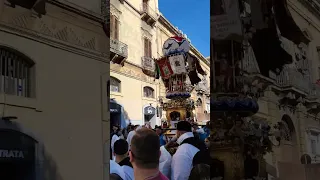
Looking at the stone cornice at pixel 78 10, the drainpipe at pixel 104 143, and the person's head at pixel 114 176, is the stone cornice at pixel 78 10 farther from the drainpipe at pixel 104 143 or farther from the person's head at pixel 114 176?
the person's head at pixel 114 176

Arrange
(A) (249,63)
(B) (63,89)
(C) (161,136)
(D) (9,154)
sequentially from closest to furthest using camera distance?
(D) (9,154) → (B) (63,89) → (C) (161,136) → (A) (249,63)

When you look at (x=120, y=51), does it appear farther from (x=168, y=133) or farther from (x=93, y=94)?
(x=168, y=133)

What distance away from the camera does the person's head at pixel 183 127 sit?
0.83m

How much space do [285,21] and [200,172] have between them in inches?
20.1

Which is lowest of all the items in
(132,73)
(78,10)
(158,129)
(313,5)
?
(158,129)

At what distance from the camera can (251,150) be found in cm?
91

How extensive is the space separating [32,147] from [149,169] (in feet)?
0.76

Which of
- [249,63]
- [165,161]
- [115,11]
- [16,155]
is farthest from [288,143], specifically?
[16,155]

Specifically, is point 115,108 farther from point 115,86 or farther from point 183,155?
point 183,155

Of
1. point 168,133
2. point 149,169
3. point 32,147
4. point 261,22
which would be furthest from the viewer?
point 261,22

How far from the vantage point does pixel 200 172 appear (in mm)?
831

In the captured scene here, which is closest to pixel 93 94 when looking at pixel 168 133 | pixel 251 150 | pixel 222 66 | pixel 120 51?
pixel 120 51

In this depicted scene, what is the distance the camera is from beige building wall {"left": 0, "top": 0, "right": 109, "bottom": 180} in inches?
21.6

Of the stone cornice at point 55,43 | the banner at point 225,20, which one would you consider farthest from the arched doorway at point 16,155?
the banner at point 225,20
